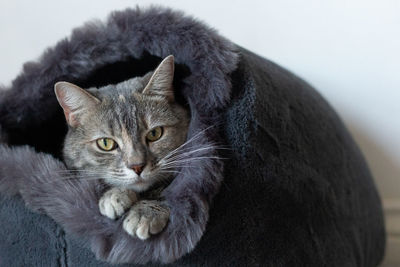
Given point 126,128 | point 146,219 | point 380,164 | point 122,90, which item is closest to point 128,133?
point 126,128

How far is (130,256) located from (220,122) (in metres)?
0.32

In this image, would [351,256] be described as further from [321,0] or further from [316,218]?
[321,0]

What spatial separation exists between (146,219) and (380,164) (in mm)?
1044

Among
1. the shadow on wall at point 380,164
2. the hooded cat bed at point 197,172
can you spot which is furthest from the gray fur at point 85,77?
the shadow on wall at point 380,164

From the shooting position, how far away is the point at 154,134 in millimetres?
997

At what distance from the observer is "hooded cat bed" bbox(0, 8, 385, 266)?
83 cm

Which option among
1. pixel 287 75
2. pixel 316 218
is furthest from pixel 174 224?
pixel 287 75

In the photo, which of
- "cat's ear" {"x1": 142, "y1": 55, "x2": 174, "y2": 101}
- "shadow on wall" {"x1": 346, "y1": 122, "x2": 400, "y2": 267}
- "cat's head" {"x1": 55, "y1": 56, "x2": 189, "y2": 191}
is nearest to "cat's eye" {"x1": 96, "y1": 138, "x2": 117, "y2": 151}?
"cat's head" {"x1": 55, "y1": 56, "x2": 189, "y2": 191}

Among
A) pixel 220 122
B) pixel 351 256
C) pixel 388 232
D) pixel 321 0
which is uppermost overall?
pixel 321 0

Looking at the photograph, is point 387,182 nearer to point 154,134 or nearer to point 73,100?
point 154,134

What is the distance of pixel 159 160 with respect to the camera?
950 millimetres

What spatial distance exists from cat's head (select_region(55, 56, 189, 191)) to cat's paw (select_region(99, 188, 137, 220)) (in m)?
0.06

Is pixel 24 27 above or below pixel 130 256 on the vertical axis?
above

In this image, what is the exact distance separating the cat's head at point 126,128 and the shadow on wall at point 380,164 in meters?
0.75
